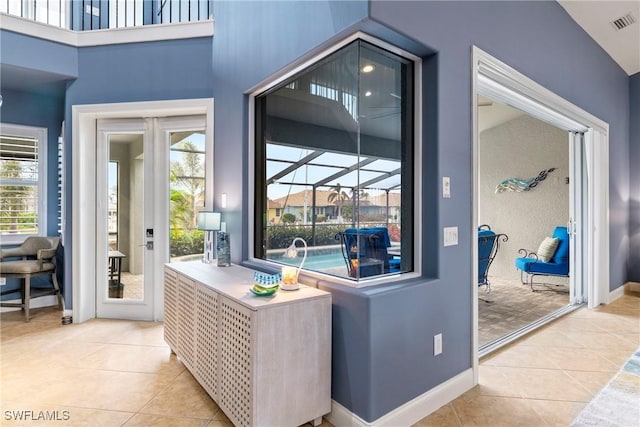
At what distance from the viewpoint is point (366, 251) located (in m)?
2.23

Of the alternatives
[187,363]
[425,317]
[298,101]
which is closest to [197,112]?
[298,101]

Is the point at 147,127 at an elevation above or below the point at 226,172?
above

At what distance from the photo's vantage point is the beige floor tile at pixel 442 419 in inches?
81.4

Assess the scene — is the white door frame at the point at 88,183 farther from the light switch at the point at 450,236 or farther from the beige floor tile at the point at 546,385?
the beige floor tile at the point at 546,385

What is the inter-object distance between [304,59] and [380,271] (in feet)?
4.92

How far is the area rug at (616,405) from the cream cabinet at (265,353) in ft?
5.10

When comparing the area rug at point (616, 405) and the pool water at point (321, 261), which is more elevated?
the pool water at point (321, 261)

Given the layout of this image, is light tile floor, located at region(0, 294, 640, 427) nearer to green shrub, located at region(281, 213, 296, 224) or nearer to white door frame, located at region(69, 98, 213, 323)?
white door frame, located at region(69, 98, 213, 323)

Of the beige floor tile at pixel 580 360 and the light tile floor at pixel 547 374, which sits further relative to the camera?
the beige floor tile at pixel 580 360

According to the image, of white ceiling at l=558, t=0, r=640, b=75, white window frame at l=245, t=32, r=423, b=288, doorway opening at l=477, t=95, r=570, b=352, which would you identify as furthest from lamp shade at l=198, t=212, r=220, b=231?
white ceiling at l=558, t=0, r=640, b=75

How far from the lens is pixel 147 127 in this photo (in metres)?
4.02

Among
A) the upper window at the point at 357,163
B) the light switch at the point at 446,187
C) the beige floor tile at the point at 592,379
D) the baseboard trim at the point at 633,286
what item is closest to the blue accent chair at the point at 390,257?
the upper window at the point at 357,163

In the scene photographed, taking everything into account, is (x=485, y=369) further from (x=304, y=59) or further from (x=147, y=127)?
(x=147, y=127)

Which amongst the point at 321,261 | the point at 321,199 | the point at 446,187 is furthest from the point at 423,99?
the point at 321,261
